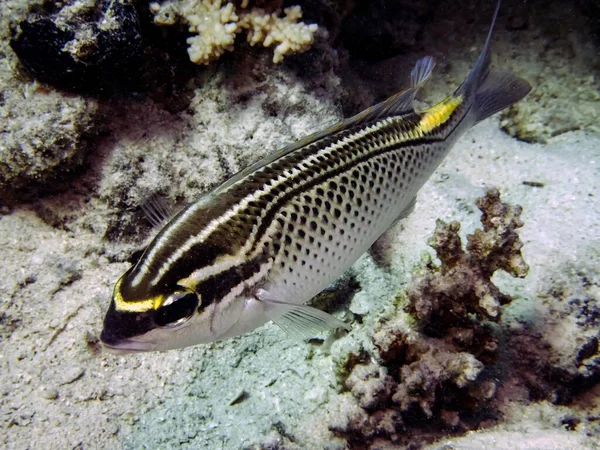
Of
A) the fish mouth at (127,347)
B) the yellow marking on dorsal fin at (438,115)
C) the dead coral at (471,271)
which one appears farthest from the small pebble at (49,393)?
the yellow marking on dorsal fin at (438,115)

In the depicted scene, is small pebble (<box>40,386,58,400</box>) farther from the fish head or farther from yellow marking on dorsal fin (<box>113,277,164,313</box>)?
yellow marking on dorsal fin (<box>113,277,164,313</box>)

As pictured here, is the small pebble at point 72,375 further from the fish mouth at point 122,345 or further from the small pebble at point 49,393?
the fish mouth at point 122,345

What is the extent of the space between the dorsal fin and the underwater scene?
0.02m

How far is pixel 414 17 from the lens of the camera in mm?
5574

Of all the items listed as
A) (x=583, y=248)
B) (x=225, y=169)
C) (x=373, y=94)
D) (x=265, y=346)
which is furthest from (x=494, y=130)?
(x=265, y=346)

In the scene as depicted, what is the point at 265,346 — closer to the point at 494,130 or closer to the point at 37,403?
the point at 37,403

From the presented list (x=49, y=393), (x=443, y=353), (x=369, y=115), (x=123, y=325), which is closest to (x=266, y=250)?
(x=123, y=325)

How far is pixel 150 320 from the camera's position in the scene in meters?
2.03

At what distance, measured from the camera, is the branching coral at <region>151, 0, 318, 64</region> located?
3.72 m

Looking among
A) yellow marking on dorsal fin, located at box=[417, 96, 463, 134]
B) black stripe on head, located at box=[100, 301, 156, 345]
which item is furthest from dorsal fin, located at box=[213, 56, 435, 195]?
black stripe on head, located at box=[100, 301, 156, 345]

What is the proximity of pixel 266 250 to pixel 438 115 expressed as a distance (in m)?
1.86

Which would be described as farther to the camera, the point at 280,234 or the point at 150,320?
the point at 280,234

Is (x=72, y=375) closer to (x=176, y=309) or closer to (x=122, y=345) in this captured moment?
(x=122, y=345)

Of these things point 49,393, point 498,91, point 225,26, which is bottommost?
point 49,393
